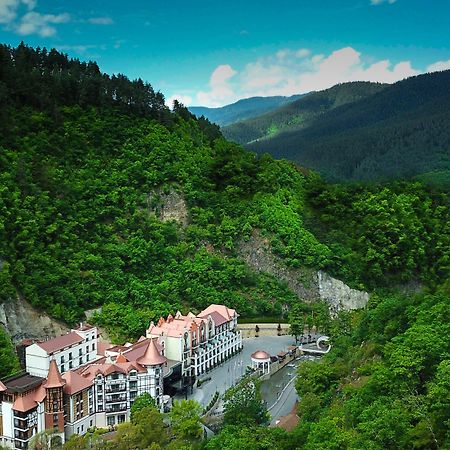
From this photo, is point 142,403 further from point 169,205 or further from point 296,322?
point 169,205

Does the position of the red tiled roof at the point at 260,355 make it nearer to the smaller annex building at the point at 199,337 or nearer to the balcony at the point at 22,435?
the smaller annex building at the point at 199,337

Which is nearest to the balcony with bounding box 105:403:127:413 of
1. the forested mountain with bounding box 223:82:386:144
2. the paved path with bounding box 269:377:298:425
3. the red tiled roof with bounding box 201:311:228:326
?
the paved path with bounding box 269:377:298:425

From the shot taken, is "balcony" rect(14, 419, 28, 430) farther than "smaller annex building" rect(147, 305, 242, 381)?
No

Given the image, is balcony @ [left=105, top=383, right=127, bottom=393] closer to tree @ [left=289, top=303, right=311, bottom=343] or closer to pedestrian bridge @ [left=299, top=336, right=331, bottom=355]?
pedestrian bridge @ [left=299, top=336, right=331, bottom=355]

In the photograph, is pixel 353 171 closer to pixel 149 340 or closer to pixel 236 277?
pixel 236 277

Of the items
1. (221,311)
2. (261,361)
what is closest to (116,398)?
(261,361)

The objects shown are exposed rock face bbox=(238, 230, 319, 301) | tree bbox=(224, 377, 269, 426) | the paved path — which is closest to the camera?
tree bbox=(224, 377, 269, 426)
